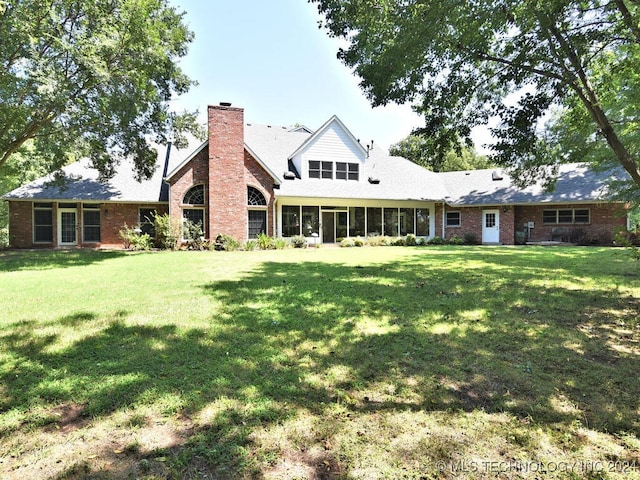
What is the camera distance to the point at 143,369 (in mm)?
3809

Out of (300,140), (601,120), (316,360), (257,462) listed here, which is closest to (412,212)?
(300,140)

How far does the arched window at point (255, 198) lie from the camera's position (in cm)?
1950

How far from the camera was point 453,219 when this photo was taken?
24.8 m

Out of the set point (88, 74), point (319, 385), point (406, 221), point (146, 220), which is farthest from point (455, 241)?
point (319, 385)

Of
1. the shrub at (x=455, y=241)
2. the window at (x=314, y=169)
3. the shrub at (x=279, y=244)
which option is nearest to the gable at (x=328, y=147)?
the window at (x=314, y=169)

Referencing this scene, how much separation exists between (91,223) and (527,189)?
995 inches

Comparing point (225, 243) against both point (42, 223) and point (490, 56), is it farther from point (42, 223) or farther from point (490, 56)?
point (490, 56)

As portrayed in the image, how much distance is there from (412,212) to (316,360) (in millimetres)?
21206

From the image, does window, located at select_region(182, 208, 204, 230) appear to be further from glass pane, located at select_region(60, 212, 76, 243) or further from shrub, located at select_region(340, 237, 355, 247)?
shrub, located at select_region(340, 237, 355, 247)

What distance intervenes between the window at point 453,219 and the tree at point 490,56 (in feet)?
49.4

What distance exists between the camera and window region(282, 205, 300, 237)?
20891 mm

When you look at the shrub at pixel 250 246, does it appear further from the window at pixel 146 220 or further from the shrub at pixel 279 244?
the window at pixel 146 220

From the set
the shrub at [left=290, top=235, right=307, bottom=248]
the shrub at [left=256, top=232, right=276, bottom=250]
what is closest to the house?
the shrub at [left=290, top=235, right=307, bottom=248]

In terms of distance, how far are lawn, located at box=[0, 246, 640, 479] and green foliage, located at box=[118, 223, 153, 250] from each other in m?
10.8
